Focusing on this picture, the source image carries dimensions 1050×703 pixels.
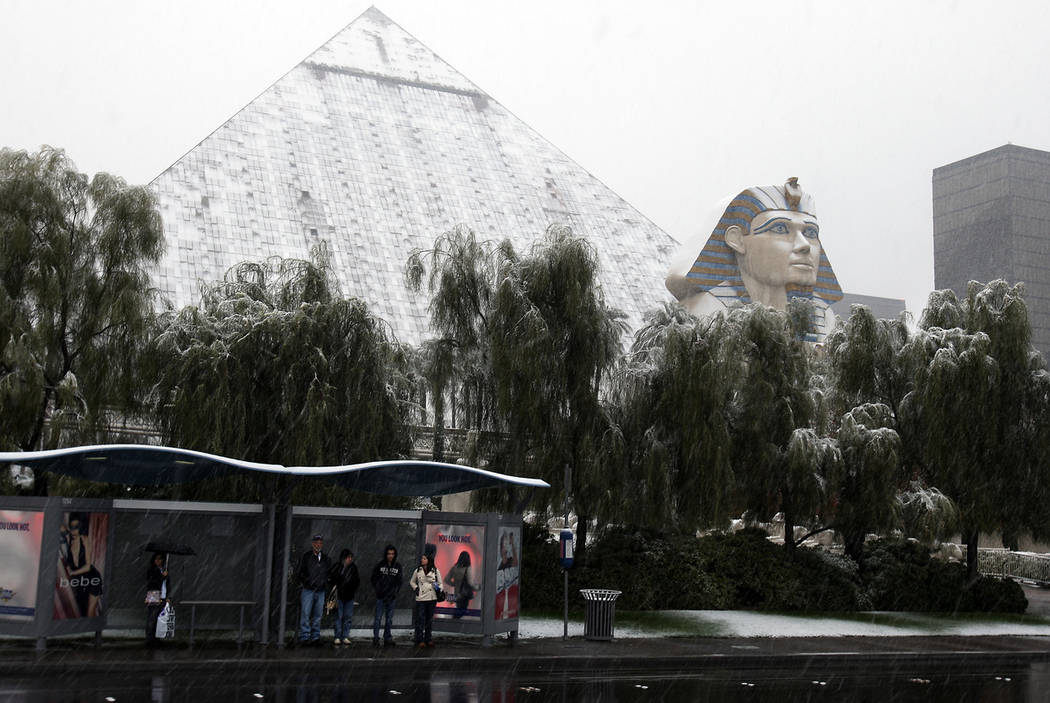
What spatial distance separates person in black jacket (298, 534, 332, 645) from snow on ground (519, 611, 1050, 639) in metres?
3.35

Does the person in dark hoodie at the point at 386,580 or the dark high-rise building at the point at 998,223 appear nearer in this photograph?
the person in dark hoodie at the point at 386,580

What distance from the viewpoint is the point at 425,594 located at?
13.6 metres

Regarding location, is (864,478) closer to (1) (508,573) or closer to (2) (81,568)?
(1) (508,573)

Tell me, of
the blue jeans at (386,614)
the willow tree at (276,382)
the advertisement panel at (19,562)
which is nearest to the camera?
the advertisement panel at (19,562)

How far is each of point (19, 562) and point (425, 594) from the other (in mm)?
4713

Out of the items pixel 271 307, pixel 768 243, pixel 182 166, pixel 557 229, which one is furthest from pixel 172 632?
pixel 182 166

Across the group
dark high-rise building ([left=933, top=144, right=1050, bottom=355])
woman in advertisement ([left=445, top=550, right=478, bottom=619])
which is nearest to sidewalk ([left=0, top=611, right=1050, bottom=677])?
woman in advertisement ([left=445, top=550, right=478, bottom=619])

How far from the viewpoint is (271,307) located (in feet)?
62.0

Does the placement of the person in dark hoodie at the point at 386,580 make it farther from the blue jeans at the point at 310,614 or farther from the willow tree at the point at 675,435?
the willow tree at the point at 675,435

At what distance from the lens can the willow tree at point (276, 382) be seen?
16984 mm

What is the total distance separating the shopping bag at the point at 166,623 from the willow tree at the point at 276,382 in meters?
3.98

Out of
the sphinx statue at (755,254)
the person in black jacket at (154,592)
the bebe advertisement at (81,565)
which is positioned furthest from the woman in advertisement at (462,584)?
the sphinx statue at (755,254)

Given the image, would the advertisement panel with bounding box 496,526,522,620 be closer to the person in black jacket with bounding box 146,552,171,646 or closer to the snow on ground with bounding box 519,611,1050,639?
the snow on ground with bounding box 519,611,1050,639

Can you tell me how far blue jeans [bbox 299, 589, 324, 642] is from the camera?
1333 centimetres
